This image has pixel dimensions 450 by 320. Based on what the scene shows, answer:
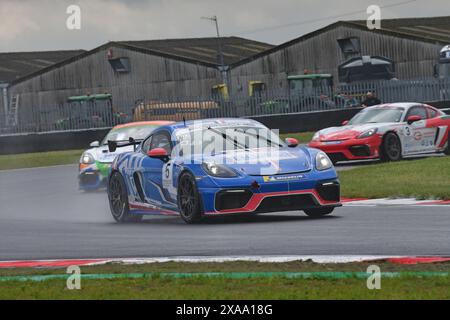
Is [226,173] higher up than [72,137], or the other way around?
[72,137]

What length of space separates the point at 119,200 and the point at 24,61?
81.8 metres

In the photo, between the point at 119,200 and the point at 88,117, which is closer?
the point at 119,200

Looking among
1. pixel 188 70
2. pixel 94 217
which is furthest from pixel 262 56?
pixel 94 217

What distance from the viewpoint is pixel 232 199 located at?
46.9 ft

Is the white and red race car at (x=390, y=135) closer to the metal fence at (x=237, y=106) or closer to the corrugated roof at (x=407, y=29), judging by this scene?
the metal fence at (x=237, y=106)

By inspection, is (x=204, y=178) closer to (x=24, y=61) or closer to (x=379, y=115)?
(x=379, y=115)

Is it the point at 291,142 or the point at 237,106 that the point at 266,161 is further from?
the point at 237,106

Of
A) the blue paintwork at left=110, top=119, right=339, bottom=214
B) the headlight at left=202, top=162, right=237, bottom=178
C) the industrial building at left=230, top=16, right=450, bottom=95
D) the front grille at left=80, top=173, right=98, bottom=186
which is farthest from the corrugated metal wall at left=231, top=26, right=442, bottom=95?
the headlight at left=202, top=162, right=237, bottom=178

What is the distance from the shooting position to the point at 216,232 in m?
13.8

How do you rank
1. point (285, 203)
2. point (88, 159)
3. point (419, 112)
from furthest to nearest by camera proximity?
point (419, 112) → point (88, 159) → point (285, 203)

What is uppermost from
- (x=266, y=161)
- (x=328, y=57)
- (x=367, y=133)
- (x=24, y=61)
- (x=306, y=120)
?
(x=24, y=61)

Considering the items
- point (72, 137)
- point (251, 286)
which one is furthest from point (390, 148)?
point (72, 137)

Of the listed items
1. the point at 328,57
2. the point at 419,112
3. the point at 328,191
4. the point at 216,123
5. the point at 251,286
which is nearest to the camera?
the point at 251,286

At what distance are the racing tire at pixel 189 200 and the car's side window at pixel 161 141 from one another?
90 cm
